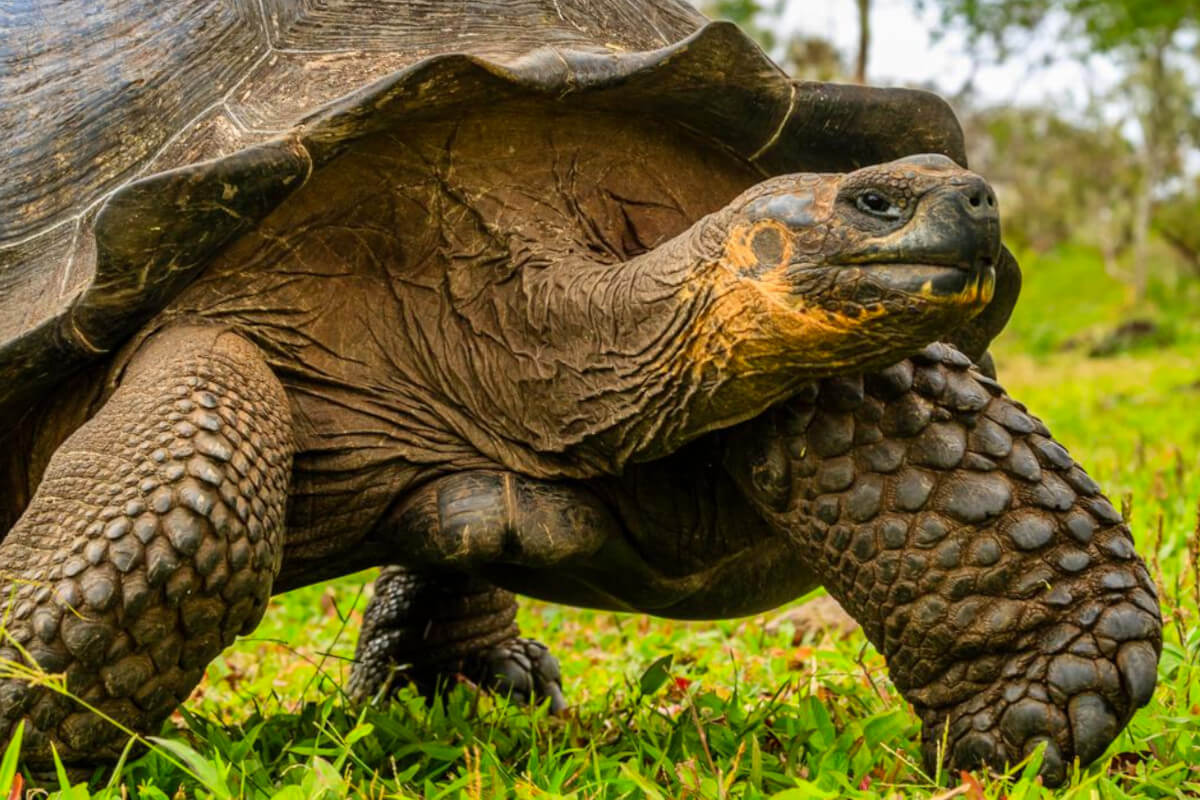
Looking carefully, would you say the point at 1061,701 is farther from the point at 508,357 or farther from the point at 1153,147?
the point at 1153,147

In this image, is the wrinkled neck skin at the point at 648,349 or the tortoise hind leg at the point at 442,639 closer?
the wrinkled neck skin at the point at 648,349

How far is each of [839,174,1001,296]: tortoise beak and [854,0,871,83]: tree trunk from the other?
9.87m

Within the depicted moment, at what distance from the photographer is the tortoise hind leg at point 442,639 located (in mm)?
3551

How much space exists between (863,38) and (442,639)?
928 cm

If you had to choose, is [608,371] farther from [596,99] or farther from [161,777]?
[161,777]

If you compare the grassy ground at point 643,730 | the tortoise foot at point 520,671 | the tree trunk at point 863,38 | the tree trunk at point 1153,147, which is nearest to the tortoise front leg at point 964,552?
the grassy ground at point 643,730

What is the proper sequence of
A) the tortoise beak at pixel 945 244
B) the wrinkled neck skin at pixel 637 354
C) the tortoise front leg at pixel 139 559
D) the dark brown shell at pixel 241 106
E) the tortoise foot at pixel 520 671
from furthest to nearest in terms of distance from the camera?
the tortoise foot at pixel 520 671
the dark brown shell at pixel 241 106
the wrinkled neck skin at pixel 637 354
the tortoise front leg at pixel 139 559
the tortoise beak at pixel 945 244

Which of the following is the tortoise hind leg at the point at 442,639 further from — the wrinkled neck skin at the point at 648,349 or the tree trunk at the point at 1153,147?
the tree trunk at the point at 1153,147

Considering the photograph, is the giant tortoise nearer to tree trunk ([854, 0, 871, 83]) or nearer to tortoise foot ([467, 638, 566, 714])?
tortoise foot ([467, 638, 566, 714])

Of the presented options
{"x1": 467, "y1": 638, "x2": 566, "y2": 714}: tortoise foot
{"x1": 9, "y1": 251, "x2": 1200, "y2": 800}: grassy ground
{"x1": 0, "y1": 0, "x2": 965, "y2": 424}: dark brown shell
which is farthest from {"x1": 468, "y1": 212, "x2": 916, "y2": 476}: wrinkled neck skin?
{"x1": 467, "y1": 638, "x2": 566, "y2": 714}: tortoise foot

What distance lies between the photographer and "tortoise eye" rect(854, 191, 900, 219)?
207 cm

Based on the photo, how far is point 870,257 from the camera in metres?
2.07

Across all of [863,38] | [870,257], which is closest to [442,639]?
[870,257]

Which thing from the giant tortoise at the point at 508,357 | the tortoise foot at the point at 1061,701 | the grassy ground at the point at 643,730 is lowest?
the grassy ground at the point at 643,730
